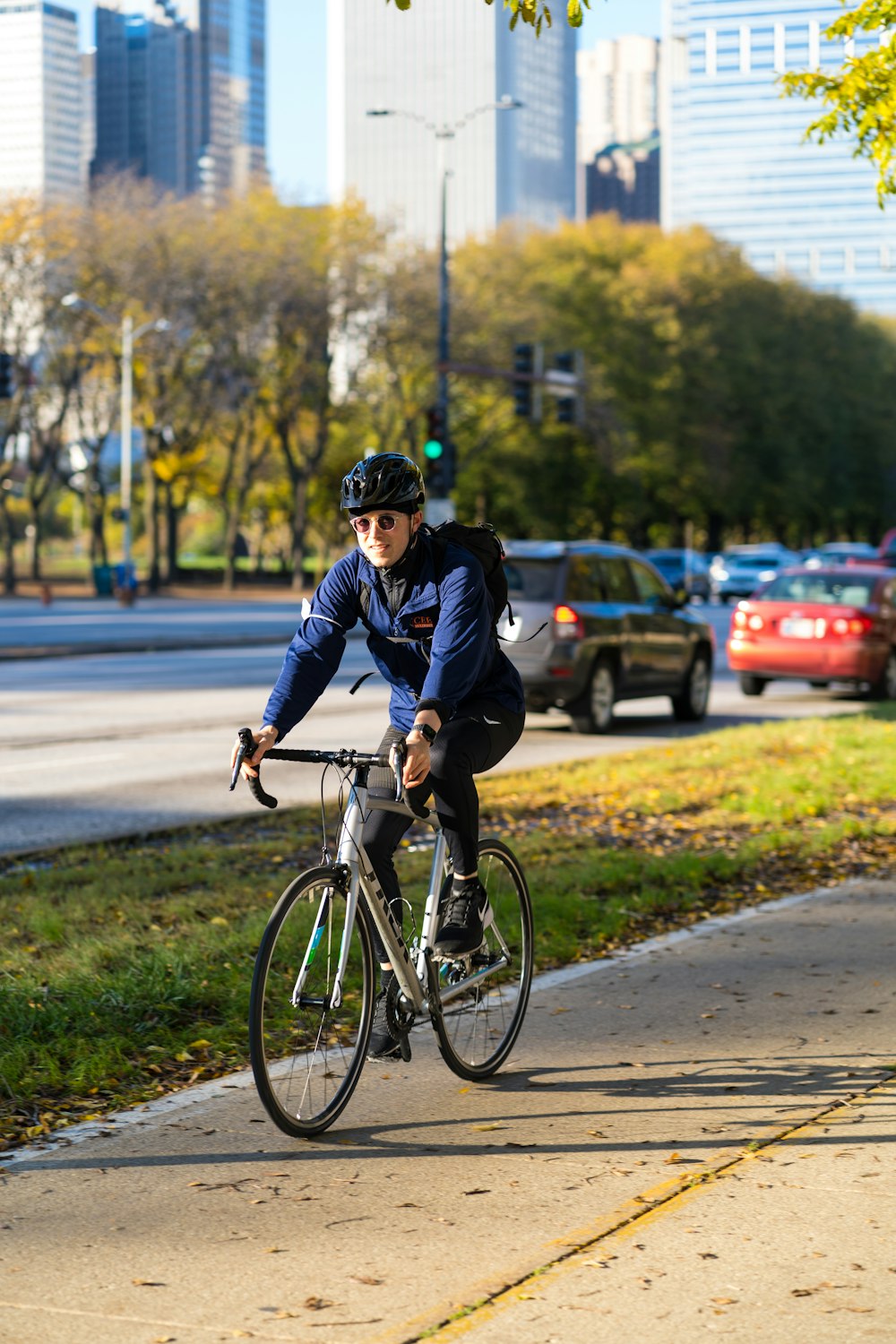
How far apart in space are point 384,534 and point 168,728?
12.0 meters

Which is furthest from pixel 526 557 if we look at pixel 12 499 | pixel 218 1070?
pixel 12 499

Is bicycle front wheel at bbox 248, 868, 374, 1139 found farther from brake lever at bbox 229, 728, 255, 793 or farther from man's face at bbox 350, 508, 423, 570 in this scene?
man's face at bbox 350, 508, 423, 570

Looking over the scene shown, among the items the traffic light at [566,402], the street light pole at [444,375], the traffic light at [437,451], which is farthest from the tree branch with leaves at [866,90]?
the traffic light at [566,402]

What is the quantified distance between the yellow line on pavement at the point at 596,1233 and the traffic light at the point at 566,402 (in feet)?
115

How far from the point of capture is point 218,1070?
18.3ft

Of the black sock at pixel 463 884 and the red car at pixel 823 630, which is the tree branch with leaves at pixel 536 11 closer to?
the black sock at pixel 463 884

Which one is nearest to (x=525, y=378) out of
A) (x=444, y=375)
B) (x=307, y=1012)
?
(x=444, y=375)

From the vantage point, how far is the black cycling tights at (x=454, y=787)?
5109 millimetres

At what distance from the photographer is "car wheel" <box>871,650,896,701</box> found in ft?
66.0

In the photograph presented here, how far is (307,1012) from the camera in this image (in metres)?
4.98

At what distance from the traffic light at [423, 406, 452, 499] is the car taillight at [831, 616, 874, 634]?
59.5 ft

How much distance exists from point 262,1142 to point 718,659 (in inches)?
953

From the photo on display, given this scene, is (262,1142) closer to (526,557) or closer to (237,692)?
(526,557)

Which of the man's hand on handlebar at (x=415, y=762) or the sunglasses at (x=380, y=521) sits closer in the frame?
the man's hand on handlebar at (x=415, y=762)
